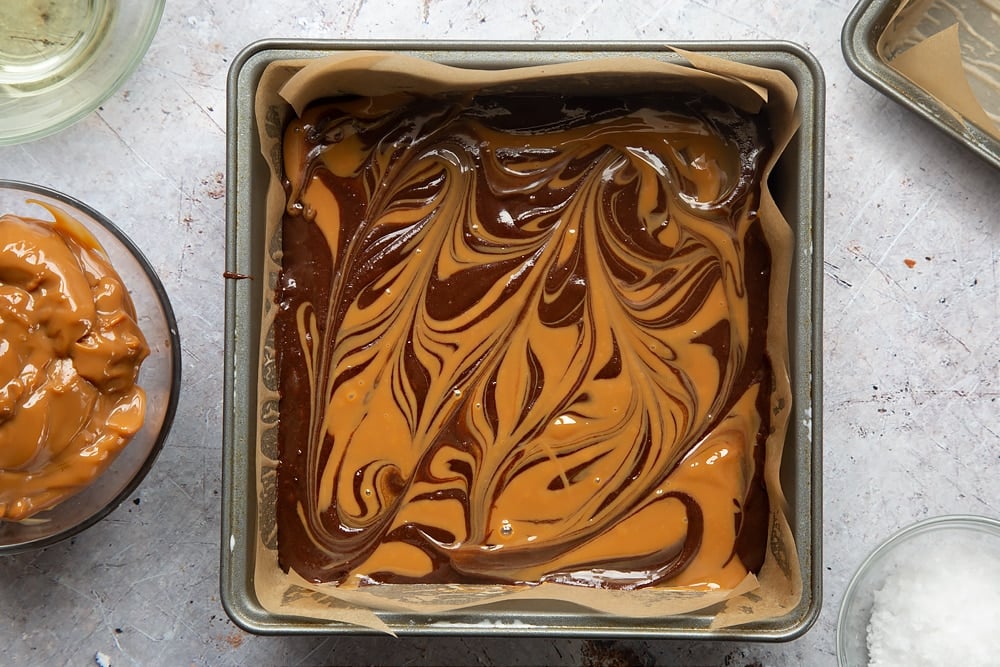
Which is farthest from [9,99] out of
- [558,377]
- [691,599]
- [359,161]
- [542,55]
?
[691,599]

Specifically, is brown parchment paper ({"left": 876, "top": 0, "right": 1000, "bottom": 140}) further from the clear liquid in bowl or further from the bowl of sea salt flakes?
the clear liquid in bowl

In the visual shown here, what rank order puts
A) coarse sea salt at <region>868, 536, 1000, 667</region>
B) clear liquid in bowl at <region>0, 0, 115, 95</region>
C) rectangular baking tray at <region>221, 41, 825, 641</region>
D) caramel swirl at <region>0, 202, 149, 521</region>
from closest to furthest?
caramel swirl at <region>0, 202, 149, 521</region>
rectangular baking tray at <region>221, 41, 825, 641</region>
coarse sea salt at <region>868, 536, 1000, 667</region>
clear liquid in bowl at <region>0, 0, 115, 95</region>

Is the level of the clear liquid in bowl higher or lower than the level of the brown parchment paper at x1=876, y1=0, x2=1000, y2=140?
lower

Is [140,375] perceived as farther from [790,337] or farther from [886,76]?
[886,76]

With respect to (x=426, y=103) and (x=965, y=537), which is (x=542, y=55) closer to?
(x=426, y=103)

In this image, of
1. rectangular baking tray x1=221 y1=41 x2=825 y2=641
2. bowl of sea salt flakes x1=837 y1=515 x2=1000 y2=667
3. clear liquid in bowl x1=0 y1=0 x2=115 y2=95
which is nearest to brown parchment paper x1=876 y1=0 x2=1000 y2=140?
rectangular baking tray x1=221 y1=41 x2=825 y2=641

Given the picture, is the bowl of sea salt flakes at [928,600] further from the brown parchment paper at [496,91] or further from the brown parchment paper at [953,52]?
the brown parchment paper at [953,52]

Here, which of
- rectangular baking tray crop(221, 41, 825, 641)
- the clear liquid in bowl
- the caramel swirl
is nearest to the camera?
the caramel swirl

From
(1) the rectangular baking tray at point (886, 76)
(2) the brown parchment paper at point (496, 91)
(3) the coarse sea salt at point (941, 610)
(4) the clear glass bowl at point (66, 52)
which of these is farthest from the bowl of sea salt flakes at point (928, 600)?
(4) the clear glass bowl at point (66, 52)
